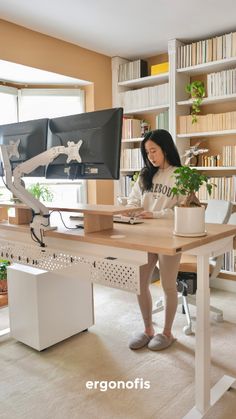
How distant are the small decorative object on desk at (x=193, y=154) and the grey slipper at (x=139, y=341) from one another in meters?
1.72

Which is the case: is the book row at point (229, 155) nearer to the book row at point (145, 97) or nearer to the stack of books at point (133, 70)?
the book row at point (145, 97)

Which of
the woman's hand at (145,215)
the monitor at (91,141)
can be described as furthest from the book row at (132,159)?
the monitor at (91,141)

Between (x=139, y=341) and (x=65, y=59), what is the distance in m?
2.73

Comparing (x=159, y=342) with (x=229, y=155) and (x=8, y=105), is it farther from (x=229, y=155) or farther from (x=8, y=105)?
(x=8, y=105)

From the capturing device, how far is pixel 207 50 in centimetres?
344

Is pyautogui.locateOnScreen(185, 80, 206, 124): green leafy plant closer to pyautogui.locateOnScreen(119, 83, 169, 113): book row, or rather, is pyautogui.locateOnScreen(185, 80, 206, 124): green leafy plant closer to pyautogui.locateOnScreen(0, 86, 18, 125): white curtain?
pyautogui.locateOnScreen(119, 83, 169, 113): book row

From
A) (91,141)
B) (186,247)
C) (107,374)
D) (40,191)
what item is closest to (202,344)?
(186,247)

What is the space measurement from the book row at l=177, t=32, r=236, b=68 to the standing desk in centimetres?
218

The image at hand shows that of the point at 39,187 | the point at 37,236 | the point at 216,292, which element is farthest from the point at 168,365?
the point at 39,187

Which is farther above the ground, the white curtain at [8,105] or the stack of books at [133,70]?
the stack of books at [133,70]

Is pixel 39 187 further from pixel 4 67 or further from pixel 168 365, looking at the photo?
pixel 168 365

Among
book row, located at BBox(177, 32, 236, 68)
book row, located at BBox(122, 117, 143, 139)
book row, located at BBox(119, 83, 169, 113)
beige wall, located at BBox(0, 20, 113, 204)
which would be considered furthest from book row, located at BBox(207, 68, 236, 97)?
beige wall, located at BBox(0, 20, 113, 204)

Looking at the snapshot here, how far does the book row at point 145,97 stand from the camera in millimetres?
3820

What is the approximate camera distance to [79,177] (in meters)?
1.75
